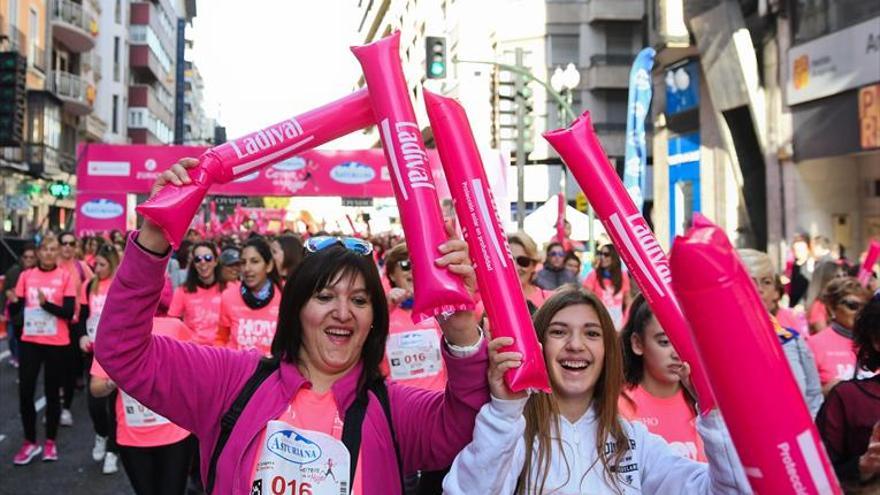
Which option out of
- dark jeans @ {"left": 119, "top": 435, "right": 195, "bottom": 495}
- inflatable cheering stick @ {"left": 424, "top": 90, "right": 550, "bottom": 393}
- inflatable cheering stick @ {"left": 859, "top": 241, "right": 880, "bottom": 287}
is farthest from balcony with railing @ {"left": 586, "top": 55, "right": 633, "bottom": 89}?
inflatable cheering stick @ {"left": 424, "top": 90, "right": 550, "bottom": 393}

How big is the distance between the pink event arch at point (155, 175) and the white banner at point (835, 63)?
10259 millimetres

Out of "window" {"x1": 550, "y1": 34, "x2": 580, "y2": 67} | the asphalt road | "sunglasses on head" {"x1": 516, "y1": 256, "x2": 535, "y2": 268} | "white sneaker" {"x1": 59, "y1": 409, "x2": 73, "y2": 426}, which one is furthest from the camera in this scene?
"window" {"x1": 550, "y1": 34, "x2": 580, "y2": 67}

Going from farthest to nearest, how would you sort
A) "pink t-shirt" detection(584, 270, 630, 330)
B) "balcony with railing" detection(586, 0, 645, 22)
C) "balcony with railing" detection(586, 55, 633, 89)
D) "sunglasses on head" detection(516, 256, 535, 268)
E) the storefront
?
"balcony with railing" detection(586, 55, 633, 89) → "balcony with railing" detection(586, 0, 645, 22) → the storefront → "pink t-shirt" detection(584, 270, 630, 330) → "sunglasses on head" detection(516, 256, 535, 268)

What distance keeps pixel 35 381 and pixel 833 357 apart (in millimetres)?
6251

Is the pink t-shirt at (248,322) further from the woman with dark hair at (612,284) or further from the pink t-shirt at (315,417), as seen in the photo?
the pink t-shirt at (315,417)

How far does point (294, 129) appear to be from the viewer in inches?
92.7

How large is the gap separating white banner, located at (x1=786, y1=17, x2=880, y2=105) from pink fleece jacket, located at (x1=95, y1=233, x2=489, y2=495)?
14.0 meters

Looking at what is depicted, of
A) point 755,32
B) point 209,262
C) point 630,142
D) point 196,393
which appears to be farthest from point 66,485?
point 755,32

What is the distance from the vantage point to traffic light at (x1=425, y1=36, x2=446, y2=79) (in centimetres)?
1703

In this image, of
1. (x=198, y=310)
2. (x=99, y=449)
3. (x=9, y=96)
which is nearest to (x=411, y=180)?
(x=198, y=310)

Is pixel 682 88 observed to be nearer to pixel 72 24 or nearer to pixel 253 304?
pixel 253 304

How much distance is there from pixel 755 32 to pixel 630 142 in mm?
9579

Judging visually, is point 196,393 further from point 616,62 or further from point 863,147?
point 616,62

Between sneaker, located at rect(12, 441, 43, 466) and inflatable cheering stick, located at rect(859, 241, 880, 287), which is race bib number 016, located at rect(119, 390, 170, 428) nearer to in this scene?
sneaker, located at rect(12, 441, 43, 466)
